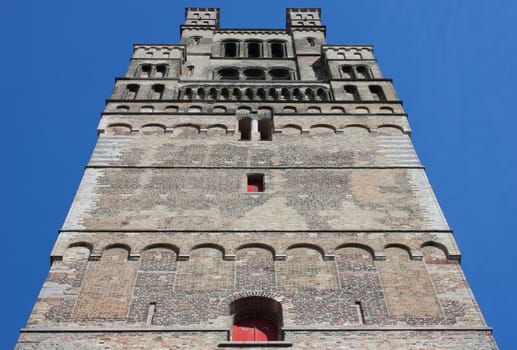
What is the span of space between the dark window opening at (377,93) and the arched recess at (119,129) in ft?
24.5

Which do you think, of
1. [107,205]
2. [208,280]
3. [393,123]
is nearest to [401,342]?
[208,280]

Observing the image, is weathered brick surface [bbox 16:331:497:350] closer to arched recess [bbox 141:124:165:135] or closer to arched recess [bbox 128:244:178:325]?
arched recess [bbox 128:244:178:325]

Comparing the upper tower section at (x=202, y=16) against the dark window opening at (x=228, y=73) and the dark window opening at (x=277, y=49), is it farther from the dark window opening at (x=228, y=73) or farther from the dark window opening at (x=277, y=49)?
the dark window opening at (x=228, y=73)

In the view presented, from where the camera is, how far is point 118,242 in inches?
516

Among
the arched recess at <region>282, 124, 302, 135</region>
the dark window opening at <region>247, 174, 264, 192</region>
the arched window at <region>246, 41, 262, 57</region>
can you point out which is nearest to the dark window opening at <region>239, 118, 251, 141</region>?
the arched recess at <region>282, 124, 302, 135</region>

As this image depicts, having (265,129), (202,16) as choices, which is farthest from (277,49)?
(265,129)

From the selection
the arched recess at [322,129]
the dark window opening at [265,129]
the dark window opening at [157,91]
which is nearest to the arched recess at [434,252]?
the arched recess at [322,129]

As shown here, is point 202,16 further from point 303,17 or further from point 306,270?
point 306,270

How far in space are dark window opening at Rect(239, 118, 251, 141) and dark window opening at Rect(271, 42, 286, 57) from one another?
9.09 meters

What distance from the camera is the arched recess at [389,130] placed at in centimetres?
1784

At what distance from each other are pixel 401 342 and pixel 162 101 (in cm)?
1130

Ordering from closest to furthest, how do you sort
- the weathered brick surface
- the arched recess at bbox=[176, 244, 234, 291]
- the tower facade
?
the weathered brick surface, the tower facade, the arched recess at bbox=[176, 244, 234, 291]

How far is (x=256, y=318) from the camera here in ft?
39.1

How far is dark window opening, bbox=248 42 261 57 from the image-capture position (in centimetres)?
2800
